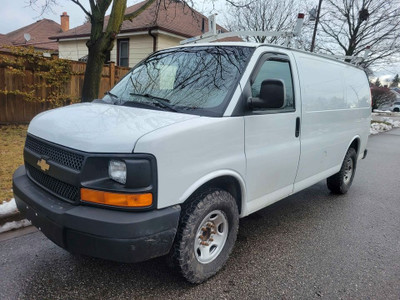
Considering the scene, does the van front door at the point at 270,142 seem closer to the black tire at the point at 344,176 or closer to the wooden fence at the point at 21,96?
the black tire at the point at 344,176

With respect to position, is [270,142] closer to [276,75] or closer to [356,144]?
Result: [276,75]

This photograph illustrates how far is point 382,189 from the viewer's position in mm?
5891

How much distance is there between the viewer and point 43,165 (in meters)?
2.52

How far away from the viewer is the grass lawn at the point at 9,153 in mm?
4188

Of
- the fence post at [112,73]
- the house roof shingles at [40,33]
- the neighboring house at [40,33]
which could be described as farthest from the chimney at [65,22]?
the fence post at [112,73]

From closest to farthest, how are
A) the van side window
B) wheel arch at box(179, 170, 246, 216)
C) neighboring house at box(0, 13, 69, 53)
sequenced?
wheel arch at box(179, 170, 246, 216), the van side window, neighboring house at box(0, 13, 69, 53)

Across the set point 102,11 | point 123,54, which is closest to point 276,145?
point 102,11

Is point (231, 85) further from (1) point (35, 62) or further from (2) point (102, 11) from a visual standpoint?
(1) point (35, 62)

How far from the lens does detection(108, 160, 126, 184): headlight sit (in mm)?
2154

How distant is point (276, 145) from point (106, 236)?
1.90 m

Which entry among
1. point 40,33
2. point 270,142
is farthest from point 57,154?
point 40,33

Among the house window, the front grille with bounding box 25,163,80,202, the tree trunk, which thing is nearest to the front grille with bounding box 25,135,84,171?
the front grille with bounding box 25,163,80,202

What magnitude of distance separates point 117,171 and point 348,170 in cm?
443

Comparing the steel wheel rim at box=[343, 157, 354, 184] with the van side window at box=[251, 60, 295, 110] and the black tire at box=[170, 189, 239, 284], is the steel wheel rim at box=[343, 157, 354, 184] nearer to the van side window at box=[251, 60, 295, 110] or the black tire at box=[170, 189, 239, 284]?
the van side window at box=[251, 60, 295, 110]
